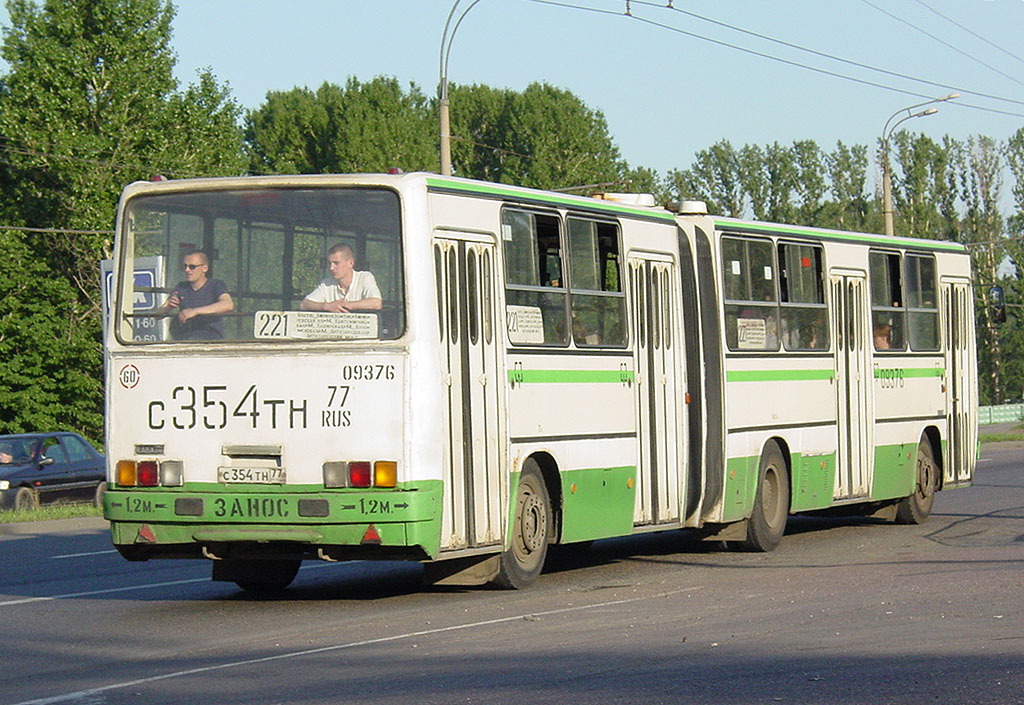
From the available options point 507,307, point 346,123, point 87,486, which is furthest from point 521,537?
point 346,123

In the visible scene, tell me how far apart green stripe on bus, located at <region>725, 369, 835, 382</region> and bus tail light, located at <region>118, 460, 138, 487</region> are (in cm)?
602

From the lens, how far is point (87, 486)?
30.1m

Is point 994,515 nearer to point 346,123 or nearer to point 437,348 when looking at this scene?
point 437,348

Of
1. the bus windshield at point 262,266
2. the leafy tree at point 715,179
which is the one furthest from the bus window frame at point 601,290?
the leafy tree at point 715,179

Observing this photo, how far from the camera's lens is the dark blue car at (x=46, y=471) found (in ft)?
94.9

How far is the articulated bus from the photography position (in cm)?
1234

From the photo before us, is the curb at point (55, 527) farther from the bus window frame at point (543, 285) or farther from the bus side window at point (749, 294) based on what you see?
the bus window frame at point (543, 285)

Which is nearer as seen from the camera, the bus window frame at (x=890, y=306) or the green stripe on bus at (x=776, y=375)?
the green stripe on bus at (x=776, y=375)

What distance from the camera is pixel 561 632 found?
11.0 m

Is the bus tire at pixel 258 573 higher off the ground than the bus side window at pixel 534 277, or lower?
lower

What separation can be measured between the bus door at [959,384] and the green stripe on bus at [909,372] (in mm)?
280

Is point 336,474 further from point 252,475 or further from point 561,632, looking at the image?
point 561,632

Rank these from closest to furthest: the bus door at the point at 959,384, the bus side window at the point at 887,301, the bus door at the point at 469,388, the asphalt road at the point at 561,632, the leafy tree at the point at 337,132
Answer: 1. the asphalt road at the point at 561,632
2. the bus door at the point at 469,388
3. the bus side window at the point at 887,301
4. the bus door at the point at 959,384
5. the leafy tree at the point at 337,132

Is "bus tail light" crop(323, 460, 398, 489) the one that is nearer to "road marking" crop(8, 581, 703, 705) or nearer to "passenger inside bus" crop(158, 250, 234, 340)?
"road marking" crop(8, 581, 703, 705)
